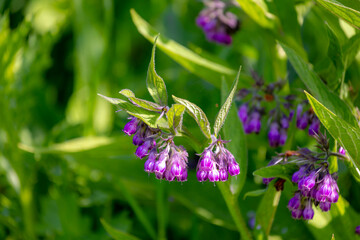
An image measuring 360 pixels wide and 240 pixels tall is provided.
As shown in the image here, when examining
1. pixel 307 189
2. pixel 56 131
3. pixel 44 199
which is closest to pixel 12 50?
pixel 56 131

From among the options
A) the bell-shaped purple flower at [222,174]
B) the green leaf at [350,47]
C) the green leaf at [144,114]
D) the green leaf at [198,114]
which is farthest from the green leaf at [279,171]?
the green leaf at [350,47]

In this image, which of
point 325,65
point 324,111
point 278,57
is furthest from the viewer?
point 278,57

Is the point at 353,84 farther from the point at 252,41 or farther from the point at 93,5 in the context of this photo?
the point at 93,5

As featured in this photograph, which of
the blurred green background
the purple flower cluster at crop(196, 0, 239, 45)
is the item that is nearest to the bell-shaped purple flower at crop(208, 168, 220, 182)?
the blurred green background

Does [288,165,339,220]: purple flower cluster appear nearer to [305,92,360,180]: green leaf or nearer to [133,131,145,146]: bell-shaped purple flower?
[305,92,360,180]: green leaf

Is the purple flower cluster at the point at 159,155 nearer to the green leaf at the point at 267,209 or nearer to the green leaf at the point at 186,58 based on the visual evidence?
the green leaf at the point at 267,209

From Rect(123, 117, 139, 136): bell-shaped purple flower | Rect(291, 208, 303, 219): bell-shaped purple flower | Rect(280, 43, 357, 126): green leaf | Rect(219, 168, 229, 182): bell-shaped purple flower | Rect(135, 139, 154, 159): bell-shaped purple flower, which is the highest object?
Rect(280, 43, 357, 126): green leaf

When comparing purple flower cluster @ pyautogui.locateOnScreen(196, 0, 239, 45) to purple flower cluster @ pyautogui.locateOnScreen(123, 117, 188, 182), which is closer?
purple flower cluster @ pyautogui.locateOnScreen(123, 117, 188, 182)
